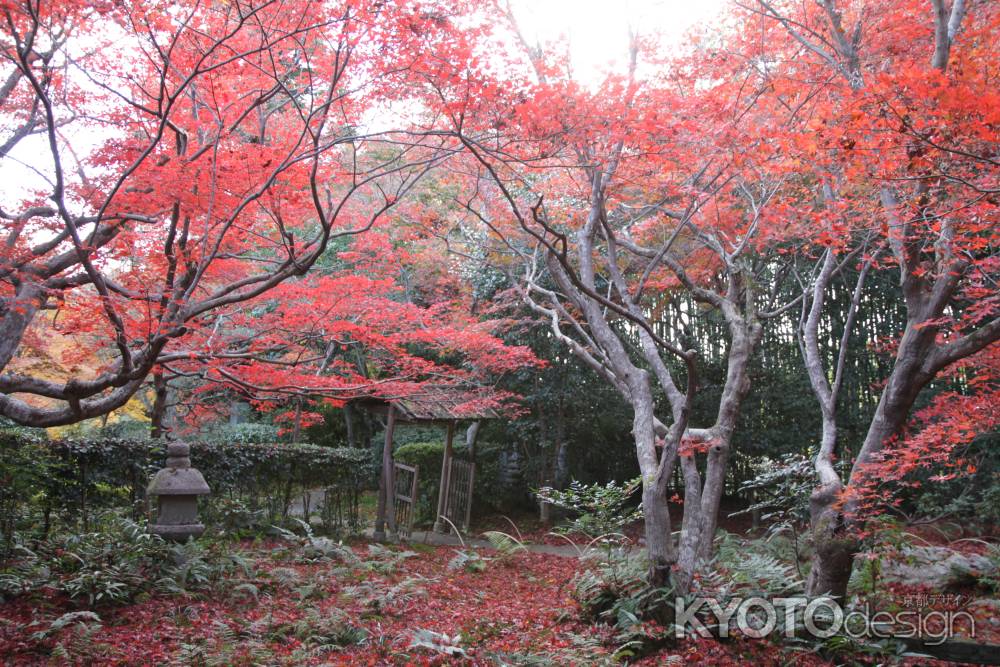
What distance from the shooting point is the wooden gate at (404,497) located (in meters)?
10.7

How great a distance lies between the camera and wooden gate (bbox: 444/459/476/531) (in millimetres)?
11992

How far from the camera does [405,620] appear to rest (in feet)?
20.2

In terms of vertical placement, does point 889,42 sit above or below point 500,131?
above

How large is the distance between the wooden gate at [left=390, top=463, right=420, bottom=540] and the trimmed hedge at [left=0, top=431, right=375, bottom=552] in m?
0.51

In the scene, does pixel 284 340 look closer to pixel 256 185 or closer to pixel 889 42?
pixel 256 185

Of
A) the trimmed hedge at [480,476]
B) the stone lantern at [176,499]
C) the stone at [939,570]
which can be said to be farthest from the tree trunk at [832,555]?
the trimmed hedge at [480,476]

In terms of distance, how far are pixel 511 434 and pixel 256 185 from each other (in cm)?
858

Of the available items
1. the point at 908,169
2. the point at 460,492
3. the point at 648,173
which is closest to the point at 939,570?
the point at 908,169

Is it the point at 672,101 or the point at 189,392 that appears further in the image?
the point at 189,392

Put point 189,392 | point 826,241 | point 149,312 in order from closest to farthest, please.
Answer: point 826,241 → point 149,312 → point 189,392

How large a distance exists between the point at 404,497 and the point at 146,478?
4.09 meters

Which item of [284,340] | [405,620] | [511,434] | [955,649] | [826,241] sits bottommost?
[405,620]

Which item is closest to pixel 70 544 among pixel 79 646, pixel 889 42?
pixel 79 646

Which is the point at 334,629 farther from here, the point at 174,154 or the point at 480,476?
the point at 480,476
